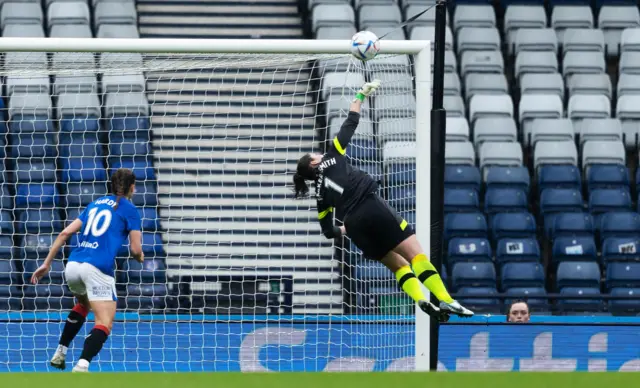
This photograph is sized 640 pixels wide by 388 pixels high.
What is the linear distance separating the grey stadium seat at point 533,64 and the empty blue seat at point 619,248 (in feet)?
9.81

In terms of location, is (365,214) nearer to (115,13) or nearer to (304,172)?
(304,172)

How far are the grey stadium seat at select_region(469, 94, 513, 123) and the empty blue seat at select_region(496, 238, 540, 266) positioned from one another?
2.06m

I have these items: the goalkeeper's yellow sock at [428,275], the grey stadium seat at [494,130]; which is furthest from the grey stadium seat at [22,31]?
the goalkeeper's yellow sock at [428,275]

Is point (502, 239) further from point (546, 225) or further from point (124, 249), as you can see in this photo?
point (124, 249)

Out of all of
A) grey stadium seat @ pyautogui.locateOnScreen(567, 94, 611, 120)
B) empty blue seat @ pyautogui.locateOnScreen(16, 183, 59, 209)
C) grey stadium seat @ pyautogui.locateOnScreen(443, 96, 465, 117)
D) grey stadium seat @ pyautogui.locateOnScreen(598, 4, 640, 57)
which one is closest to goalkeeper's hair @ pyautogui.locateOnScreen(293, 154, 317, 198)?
empty blue seat @ pyautogui.locateOnScreen(16, 183, 59, 209)

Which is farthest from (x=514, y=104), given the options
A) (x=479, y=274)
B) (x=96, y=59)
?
(x=96, y=59)

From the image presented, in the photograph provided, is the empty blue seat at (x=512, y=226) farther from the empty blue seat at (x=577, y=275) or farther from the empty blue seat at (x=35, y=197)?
the empty blue seat at (x=35, y=197)

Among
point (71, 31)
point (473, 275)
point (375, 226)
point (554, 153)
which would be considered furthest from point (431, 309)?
point (71, 31)

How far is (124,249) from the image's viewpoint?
12.0m

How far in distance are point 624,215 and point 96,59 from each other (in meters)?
6.16

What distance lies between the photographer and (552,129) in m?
14.4

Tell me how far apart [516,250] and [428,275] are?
198 inches

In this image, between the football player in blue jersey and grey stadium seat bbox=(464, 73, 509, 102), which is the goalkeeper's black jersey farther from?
grey stadium seat bbox=(464, 73, 509, 102)

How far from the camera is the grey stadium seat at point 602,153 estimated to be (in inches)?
558
